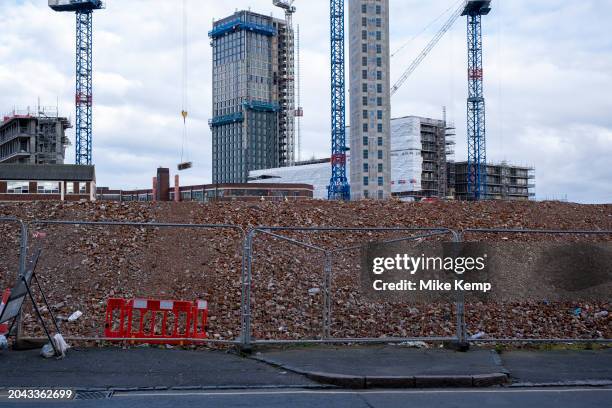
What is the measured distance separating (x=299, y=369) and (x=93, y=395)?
289 centimetres

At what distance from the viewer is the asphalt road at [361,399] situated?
7.62 metres

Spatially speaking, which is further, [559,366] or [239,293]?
[239,293]

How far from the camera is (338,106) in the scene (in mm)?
119562

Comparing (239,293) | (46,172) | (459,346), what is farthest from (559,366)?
(46,172)

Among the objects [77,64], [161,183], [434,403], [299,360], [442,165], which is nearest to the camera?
[434,403]

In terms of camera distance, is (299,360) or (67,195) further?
(67,195)

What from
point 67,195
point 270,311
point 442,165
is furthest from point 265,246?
point 442,165

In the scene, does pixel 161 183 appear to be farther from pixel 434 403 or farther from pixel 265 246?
pixel 434 403

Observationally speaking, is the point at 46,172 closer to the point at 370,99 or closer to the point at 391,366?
the point at 391,366

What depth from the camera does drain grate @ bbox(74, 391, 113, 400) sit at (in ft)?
→ 26.0

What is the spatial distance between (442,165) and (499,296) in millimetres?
133974

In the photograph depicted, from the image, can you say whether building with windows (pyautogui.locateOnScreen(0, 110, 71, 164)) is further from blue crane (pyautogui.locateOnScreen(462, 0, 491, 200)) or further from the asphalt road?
the asphalt road

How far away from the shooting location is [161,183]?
132 feet
